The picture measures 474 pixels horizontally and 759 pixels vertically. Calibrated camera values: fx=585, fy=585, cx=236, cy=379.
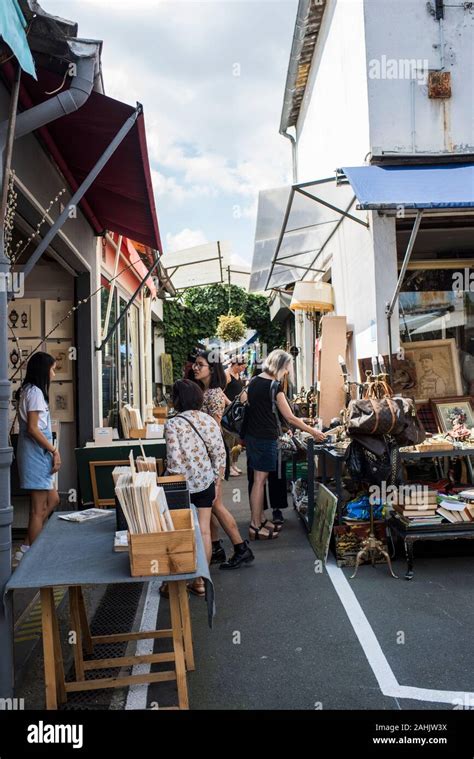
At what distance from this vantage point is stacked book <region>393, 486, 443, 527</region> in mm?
4945

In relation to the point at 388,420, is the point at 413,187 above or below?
above

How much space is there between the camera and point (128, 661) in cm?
→ 329

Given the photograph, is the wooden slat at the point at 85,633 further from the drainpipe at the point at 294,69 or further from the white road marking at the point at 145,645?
the drainpipe at the point at 294,69

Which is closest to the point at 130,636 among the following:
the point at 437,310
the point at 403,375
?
the point at 403,375

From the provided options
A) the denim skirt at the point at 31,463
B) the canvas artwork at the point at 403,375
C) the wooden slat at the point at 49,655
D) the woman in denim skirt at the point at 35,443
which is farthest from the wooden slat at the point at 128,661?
the canvas artwork at the point at 403,375

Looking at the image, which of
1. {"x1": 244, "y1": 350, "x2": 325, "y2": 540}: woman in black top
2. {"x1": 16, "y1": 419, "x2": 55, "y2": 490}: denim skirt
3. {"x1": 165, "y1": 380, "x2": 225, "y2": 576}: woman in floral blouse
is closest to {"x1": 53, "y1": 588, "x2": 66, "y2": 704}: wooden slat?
{"x1": 165, "y1": 380, "x2": 225, "y2": 576}: woman in floral blouse

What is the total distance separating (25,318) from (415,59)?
5.58 meters

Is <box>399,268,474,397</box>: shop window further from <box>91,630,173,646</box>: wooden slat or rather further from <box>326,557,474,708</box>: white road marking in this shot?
<box>91,630,173,646</box>: wooden slat

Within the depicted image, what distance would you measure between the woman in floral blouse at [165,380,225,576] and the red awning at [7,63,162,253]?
2.01 m

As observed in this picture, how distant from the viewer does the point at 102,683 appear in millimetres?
3100

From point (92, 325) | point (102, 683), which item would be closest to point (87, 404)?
point (92, 325)

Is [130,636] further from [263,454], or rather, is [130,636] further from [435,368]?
[435,368]

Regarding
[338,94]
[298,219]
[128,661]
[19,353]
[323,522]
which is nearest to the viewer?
[128,661]
